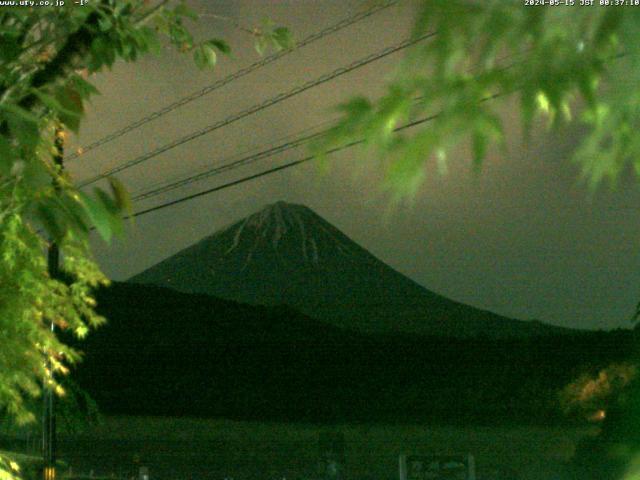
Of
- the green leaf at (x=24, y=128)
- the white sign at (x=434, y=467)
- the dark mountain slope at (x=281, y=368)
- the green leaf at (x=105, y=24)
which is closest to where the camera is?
the green leaf at (x=24, y=128)

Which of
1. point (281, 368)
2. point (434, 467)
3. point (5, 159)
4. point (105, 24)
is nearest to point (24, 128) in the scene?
point (5, 159)

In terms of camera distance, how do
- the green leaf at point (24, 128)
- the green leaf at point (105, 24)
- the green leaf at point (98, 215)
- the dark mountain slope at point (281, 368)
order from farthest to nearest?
the dark mountain slope at point (281, 368), the green leaf at point (105, 24), the green leaf at point (24, 128), the green leaf at point (98, 215)

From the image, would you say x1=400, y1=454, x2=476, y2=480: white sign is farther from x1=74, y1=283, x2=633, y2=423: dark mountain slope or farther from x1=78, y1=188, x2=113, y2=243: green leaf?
x1=74, y1=283, x2=633, y2=423: dark mountain slope

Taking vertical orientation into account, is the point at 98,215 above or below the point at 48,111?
below

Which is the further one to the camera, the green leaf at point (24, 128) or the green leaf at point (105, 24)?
the green leaf at point (105, 24)

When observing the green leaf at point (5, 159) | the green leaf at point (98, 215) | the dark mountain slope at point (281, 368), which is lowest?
the green leaf at point (98, 215)

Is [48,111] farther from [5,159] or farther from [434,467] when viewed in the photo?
[434,467]

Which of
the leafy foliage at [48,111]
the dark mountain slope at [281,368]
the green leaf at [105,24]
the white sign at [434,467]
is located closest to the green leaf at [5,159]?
the leafy foliage at [48,111]

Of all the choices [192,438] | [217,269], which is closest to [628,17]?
[192,438]

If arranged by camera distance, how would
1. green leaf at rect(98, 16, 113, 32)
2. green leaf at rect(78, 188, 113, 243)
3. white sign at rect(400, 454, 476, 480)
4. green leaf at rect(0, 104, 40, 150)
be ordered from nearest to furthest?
green leaf at rect(78, 188, 113, 243)
green leaf at rect(0, 104, 40, 150)
green leaf at rect(98, 16, 113, 32)
white sign at rect(400, 454, 476, 480)

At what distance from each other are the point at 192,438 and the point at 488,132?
49944 mm

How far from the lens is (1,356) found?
20.4ft

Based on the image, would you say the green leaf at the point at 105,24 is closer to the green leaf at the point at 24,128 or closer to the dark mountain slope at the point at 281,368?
the green leaf at the point at 24,128

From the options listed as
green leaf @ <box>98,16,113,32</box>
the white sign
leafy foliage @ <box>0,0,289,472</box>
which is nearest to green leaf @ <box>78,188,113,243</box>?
leafy foliage @ <box>0,0,289,472</box>
